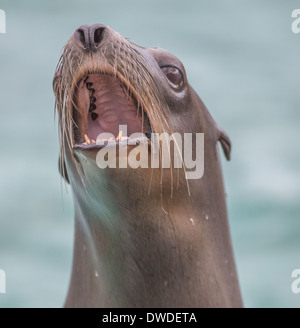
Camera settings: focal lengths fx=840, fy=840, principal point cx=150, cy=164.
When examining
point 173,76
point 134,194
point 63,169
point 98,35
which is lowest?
point 134,194

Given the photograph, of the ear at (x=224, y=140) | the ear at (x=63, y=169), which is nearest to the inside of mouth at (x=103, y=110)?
the ear at (x=63, y=169)

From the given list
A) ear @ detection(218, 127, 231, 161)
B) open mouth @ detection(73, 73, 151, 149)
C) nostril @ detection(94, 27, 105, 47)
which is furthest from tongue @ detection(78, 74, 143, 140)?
ear @ detection(218, 127, 231, 161)

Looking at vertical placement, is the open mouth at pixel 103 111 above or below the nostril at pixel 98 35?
below

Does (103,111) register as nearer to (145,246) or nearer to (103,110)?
(103,110)

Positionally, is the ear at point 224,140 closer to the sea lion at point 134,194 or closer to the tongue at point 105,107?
the sea lion at point 134,194

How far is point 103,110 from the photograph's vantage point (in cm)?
420

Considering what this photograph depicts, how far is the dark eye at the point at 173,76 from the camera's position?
4332mm

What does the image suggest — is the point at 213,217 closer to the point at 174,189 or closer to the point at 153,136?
the point at 174,189

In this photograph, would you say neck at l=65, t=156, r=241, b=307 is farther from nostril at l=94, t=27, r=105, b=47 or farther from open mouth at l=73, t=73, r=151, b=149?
nostril at l=94, t=27, r=105, b=47

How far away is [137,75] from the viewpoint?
4.00 meters

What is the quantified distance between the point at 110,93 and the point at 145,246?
2.55ft

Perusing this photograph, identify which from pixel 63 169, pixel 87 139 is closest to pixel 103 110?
pixel 87 139
